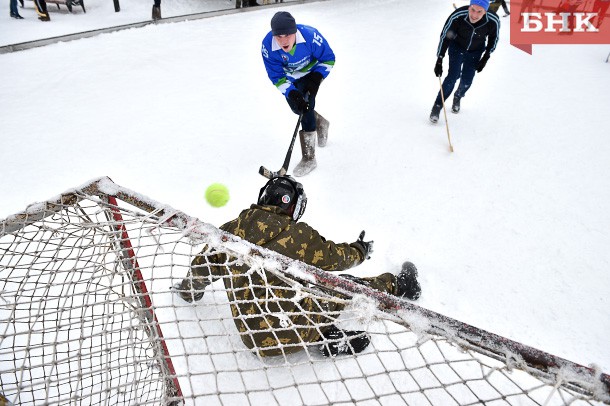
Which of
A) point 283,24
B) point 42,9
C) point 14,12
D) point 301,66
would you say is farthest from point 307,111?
point 14,12

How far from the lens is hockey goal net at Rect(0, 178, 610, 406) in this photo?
1.10 metres

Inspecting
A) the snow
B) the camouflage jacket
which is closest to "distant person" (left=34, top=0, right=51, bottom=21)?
the snow

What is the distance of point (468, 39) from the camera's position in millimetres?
3793

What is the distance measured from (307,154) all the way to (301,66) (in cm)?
85

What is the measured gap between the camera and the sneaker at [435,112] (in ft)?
14.1

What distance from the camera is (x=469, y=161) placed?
3828 mm

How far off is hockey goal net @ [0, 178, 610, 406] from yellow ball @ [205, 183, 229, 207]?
2.25 ft

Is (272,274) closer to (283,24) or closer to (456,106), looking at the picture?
(283,24)

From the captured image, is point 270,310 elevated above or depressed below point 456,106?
below

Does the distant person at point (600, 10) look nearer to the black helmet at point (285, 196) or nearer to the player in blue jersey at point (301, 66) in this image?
the player in blue jersey at point (301, 66)

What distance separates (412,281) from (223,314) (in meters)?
1.29

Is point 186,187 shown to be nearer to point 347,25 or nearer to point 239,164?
point 239,164

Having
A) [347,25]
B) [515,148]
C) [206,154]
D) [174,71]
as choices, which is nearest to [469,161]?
[515,148]

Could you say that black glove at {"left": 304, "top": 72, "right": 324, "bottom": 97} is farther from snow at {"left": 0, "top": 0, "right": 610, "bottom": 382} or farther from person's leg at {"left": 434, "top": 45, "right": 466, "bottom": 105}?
person's leg at {"left": 434, "top": 45, "right": 466, "bottom": 105}
